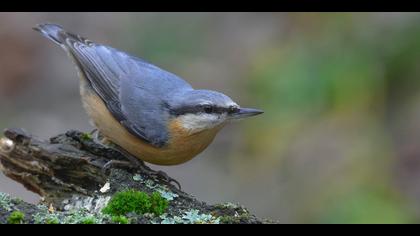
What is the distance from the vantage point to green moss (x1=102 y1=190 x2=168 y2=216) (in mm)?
3408

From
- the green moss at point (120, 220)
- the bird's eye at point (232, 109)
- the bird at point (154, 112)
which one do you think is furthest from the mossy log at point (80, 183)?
the bird's eye at point (232, 109)

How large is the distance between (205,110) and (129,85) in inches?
26.4

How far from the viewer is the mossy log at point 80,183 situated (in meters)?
3.35

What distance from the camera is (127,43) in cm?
867

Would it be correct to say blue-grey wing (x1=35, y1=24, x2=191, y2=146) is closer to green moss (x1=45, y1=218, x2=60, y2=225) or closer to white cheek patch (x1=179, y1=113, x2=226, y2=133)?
white cheek patch (x1=179, y1=113, x2=226, y2=133)

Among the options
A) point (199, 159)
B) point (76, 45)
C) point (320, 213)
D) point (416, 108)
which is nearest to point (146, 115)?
point (76, 45)

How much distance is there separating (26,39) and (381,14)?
14.2 ft

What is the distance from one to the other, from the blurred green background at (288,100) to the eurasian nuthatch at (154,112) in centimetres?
202

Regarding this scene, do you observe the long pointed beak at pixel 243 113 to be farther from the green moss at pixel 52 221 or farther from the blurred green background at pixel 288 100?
the blurred green background at pixel 288 100

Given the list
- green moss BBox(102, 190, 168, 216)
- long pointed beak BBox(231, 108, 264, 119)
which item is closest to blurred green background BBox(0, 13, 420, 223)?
long pointed beak BBox(231, 108, 264, 119)

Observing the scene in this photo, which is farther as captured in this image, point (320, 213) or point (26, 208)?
point (320, 213)

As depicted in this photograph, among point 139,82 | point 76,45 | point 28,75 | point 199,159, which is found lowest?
point 139,82

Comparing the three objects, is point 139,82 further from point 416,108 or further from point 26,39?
point 26,39

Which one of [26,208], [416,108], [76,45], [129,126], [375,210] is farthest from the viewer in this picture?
[416,108]
